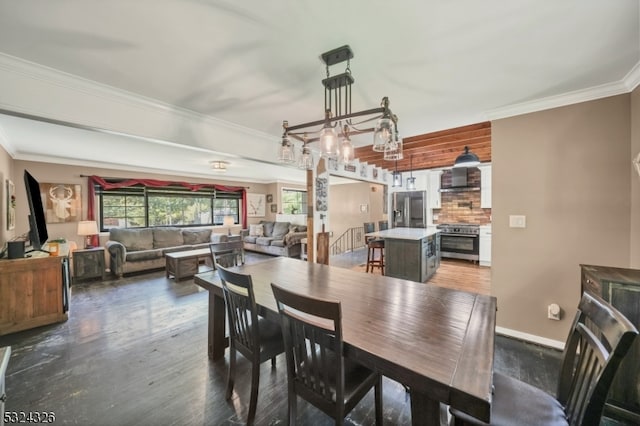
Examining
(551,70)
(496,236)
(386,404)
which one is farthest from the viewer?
(496,236)

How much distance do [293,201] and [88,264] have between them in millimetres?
6128

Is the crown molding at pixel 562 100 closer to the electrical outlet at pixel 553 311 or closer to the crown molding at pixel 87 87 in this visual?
the electrical outlet at pixel 553 311

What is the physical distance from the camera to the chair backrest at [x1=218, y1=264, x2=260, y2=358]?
149 centimetres

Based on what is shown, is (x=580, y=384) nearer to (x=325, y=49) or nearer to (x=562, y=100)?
(x=325, y=49)

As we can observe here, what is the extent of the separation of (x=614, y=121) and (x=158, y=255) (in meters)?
7.35

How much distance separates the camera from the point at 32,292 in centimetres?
293

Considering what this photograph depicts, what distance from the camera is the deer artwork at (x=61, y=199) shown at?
493 centimetres

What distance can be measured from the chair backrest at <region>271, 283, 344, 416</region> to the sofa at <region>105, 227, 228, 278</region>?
17.5 feet

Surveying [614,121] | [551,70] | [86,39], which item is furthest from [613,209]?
[86,39]

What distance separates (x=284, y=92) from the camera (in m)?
2.25

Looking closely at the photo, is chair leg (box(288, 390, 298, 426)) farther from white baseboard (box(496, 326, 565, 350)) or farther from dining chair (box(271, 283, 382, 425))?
white baseboard (box(496, 326, 565, 350))

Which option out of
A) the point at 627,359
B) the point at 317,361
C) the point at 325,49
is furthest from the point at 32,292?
the point at 627,359

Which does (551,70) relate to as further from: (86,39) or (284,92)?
(86,39)

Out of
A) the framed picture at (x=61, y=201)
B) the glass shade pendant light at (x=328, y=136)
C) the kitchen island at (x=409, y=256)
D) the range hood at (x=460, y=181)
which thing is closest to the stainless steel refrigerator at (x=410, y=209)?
the range hood at (x=460, y=181)
